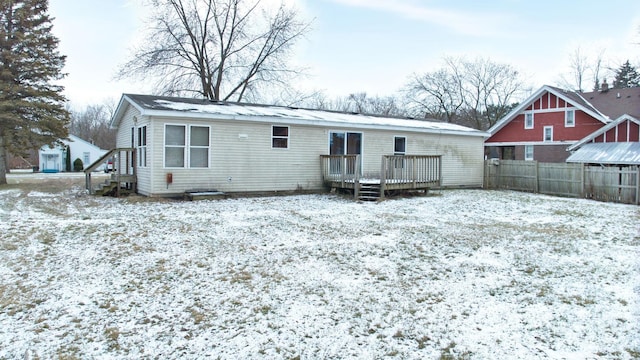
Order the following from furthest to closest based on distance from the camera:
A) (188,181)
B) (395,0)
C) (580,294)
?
1. (395,0)
2. (188,181)
3. (580,294)

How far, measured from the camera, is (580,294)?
449 cm

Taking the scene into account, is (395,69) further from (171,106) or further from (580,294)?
(580,294)

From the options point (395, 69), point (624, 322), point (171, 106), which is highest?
point (395, 69)

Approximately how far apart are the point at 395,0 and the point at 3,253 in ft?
41.5

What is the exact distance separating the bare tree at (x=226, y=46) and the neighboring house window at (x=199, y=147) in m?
14.3

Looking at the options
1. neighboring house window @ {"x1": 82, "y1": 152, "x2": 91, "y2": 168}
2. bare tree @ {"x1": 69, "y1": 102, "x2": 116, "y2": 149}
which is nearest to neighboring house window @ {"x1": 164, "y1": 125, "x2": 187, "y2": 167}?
neighboring house window @ {"x1": 82, "y1": 152, "x2": 91, "y2": 168}

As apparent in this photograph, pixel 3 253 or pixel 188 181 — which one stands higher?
pixel 188 181

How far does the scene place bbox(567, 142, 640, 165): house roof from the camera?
15.1m

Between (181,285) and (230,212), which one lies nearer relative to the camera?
(181,285)

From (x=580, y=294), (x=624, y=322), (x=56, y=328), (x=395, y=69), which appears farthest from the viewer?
(x=395, y=69)

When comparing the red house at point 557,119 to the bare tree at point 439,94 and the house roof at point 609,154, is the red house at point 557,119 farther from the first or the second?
the bare tree at point 439,94

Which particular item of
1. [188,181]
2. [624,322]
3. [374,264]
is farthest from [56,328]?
[188,181]

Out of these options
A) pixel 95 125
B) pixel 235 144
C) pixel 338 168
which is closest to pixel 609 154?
pixel 338 168

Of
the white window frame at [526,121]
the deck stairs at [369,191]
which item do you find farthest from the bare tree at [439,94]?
the deck stairs at [369,191]
